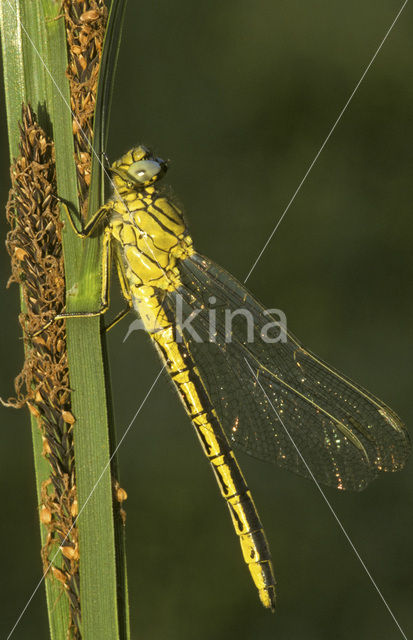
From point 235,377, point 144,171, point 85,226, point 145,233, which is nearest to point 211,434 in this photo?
point 235,377

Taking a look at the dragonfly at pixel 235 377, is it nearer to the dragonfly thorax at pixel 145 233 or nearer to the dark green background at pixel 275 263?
the dragonfly thorax at pixel 145 233

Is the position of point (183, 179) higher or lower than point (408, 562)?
higher

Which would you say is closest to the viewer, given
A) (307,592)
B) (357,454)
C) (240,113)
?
(357,454)

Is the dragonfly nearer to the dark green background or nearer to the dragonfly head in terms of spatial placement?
the dragonfly head

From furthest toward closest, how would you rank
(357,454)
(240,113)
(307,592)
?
(240,113)
(307,592)
(357,454)

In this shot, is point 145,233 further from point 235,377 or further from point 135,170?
point 235,377

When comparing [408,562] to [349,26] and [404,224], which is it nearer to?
[404,224]

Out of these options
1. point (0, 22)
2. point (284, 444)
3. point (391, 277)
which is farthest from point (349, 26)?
point (0, 22)
